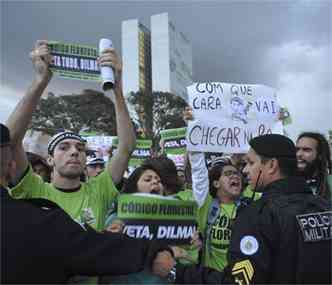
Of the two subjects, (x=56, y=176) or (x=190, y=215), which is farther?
(x=56, y=176)

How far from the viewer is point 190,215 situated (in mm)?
2895

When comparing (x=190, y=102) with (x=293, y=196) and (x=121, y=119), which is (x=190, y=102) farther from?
(x=293, y=196)

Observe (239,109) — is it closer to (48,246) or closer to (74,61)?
(74,61)

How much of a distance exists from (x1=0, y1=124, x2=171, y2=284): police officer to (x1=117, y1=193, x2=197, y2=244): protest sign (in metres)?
0.51

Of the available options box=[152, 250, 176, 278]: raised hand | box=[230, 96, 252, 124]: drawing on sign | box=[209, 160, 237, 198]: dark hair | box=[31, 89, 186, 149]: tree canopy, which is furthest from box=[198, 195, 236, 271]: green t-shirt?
box=[31, 89, 186, 149]: tree canopy

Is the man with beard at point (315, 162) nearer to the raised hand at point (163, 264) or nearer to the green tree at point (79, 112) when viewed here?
the raised hand at point (163, 264)

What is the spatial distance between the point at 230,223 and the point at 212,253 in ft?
1.08

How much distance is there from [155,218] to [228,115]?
265cm

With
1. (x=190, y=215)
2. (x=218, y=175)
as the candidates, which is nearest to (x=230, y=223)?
(x=218, y=175)

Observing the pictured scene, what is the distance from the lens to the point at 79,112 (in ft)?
131

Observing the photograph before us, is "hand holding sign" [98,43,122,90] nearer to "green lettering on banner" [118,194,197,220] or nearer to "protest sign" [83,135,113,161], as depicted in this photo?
"green lettering on banner" [118,194,197,220]

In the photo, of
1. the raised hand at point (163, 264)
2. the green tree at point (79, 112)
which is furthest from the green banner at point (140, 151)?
the green tree at point (79, 112)

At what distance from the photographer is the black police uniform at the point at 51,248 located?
195 centimetres

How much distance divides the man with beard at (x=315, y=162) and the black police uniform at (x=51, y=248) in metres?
2.42
